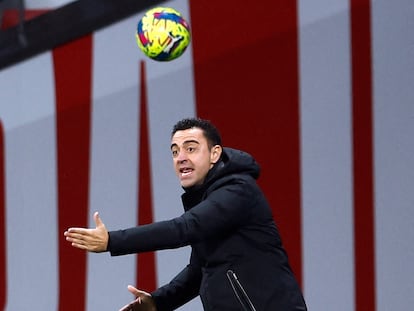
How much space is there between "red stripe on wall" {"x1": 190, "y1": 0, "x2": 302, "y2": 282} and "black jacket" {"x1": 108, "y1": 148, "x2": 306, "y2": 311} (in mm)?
1995

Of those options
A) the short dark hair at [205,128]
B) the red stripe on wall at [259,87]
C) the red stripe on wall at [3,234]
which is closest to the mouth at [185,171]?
the short dark hair at [205,128]

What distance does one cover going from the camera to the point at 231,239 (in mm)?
3807

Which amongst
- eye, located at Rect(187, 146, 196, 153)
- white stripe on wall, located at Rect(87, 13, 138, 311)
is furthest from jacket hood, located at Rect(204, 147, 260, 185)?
white stripe on wall, located at Rect(87, 13, 138, 311)

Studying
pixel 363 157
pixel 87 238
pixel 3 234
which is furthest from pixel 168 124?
pixel 87 238

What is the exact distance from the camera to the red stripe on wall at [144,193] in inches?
270

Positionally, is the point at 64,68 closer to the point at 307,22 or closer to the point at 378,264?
the point at 307,22

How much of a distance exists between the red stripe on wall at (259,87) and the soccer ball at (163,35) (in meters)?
0.88

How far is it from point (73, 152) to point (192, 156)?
362cm

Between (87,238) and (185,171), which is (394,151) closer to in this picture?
(185,171)

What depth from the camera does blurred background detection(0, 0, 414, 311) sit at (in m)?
5.41

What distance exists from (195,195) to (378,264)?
1755 mm

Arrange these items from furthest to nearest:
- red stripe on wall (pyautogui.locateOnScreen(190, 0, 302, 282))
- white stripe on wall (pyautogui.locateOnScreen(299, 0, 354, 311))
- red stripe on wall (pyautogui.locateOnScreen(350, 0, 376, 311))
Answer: red stripe on wall (pyautogui.locateOnScreen(190, 0, 302, 282)), white stripe on wall (pyautogui.locateOnScreen(299, 0, 354, 311)), red stripe on wall (pyautogui.locateOnScreen(350, 0, 376, 311))

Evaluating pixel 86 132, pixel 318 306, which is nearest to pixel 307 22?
pixel 318 306

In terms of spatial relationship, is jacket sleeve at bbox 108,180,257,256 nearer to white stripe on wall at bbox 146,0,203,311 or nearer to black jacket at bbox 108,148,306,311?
black jacket at bbox 108,148,306,311
